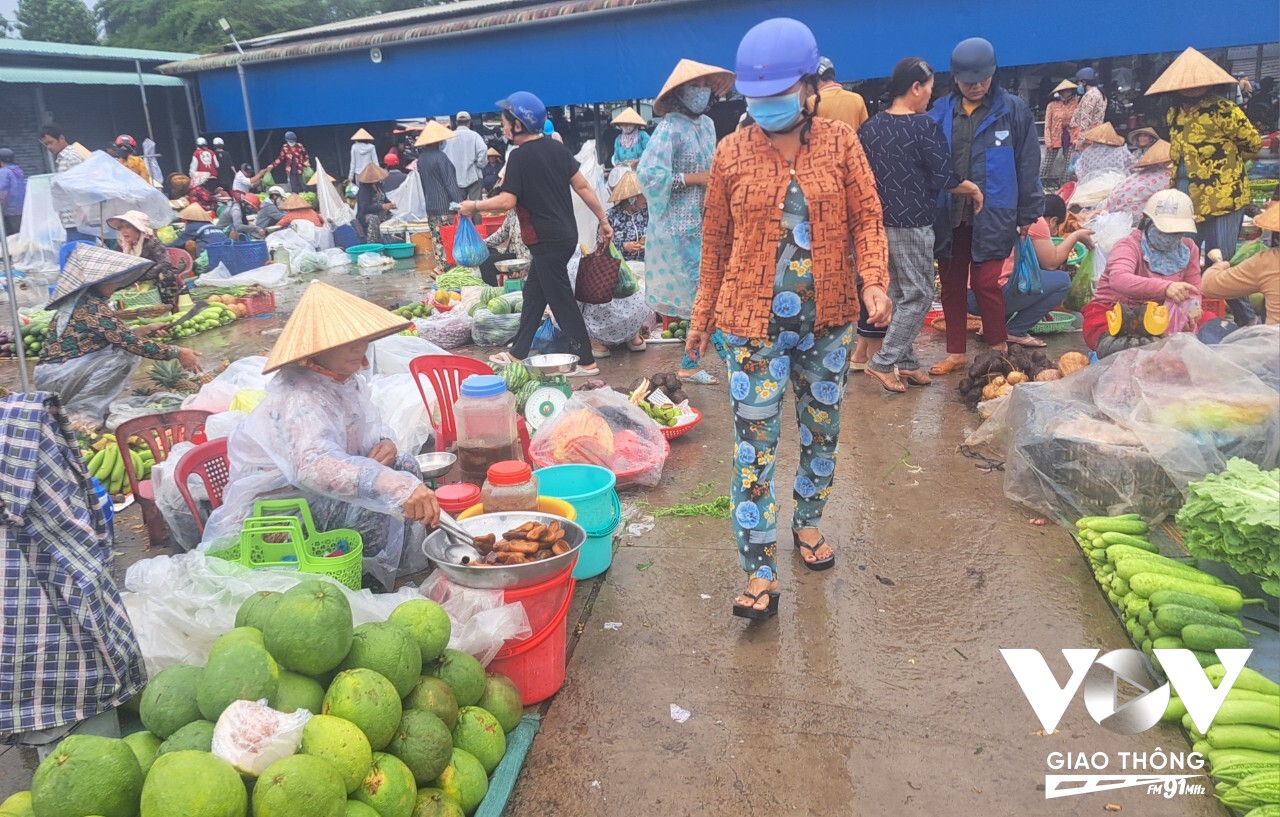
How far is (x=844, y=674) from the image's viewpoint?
2.98 m

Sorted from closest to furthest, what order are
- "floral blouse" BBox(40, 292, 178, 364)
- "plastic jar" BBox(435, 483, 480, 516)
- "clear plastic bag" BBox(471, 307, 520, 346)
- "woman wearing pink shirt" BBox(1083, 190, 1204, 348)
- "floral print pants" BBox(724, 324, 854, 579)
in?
"floral print pants" BBox(724, 324, 854, 579) → "plastic jar" BBox(435, 483, 480, 516) → "woman wearing pink shirt" BBox(1083, 190, 1204, 348) → "floral blouse" BBox(40, 292, 178, 364) → "clear plastic bag" BBox(471, 307, 520, 346)

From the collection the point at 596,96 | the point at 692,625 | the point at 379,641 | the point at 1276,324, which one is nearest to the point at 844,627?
the point at 692,625

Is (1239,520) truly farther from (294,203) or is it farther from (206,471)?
(294,203)

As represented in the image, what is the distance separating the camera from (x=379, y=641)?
2422 mm

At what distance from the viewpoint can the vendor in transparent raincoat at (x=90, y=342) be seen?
539 centimetres

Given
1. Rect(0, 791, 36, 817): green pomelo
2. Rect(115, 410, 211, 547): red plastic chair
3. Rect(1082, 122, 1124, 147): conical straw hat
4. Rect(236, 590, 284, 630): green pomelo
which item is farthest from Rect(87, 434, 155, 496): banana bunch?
Rect(1082, 122, 1124, 147): conical straw hat

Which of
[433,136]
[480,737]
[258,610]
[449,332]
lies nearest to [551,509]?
[480,737]

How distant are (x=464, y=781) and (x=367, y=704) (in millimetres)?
371

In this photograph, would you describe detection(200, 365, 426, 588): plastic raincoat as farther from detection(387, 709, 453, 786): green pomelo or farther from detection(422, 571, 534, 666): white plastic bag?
detection(387, 709, 453, 786): green pomelo

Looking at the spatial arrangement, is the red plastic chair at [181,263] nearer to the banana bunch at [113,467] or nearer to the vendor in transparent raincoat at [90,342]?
the vendor in transparent raincoat at [90,342]

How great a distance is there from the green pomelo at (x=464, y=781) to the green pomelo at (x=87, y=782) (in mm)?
734

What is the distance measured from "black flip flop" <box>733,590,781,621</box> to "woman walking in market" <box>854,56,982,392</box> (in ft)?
9.04

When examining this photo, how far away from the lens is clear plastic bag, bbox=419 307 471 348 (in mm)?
7949

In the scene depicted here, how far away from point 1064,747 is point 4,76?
75.0 ft
